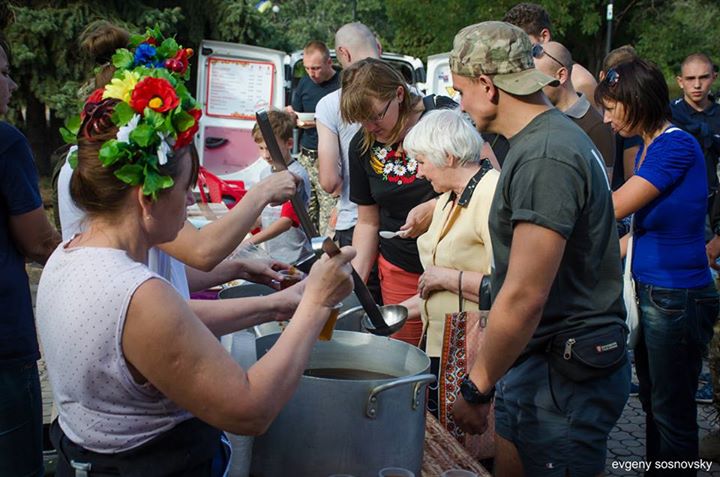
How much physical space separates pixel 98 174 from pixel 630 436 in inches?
144

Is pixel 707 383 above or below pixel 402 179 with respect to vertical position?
below

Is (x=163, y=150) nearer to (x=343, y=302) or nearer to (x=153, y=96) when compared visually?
(x=153, y=96)

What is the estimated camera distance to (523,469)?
236 centimetres

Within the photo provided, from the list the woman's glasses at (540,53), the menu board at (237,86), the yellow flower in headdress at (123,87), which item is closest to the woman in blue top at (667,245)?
the woman's glasses at (540,53)

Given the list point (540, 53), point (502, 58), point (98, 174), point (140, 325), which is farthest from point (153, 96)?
point (540, 53)

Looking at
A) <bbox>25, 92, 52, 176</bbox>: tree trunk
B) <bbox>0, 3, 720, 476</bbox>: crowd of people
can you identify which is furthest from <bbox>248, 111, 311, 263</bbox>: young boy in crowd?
<bbox>25, 92, 52, 176</bbox>: tree trunk

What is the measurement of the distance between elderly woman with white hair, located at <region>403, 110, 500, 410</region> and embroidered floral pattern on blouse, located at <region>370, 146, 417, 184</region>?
420mm

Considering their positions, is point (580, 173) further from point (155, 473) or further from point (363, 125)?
point (363, 125)

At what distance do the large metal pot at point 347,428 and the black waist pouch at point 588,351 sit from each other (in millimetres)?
419

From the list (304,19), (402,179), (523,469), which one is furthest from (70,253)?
(304,19)

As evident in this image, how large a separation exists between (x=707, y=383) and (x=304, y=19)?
31828mm

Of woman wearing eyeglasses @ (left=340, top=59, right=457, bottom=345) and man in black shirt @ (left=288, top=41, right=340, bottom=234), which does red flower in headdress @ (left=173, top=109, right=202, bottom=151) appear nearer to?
woman wearing eyeglasses @ (left=340, top=59, right=457, bottom=345)

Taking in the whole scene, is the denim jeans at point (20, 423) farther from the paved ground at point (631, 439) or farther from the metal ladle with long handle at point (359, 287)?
the paved ground at point (631, 439)

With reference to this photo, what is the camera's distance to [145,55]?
1.83 m
